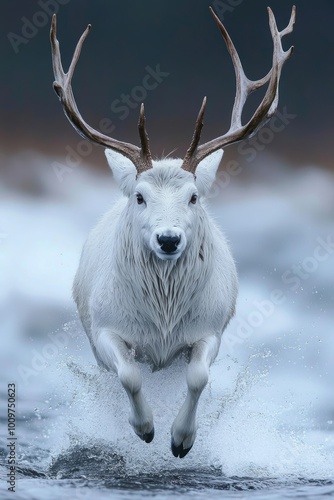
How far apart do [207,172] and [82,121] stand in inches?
43.6

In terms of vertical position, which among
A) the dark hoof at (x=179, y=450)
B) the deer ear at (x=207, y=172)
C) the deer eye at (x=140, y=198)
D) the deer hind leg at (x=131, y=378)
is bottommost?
the dark hoof at (x=179, y=450)

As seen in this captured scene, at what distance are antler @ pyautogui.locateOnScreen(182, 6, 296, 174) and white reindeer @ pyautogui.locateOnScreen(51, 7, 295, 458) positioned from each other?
0.01m

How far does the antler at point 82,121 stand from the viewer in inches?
343

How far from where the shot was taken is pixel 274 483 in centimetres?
895

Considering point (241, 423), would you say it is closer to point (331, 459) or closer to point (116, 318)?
point (331, 459)

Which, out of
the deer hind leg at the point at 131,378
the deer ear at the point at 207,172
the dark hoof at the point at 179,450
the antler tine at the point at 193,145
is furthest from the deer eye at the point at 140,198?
the dark hoof at the point at 179,450

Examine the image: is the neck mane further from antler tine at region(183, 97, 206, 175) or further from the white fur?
antler tine at region(183, 97, 206, 175)

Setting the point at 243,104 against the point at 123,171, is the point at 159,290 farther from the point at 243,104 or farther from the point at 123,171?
the point at 243,104

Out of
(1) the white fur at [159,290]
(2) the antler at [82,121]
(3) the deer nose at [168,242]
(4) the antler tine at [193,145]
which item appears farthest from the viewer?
(2) the antler at [82,121]

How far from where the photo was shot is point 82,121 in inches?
361

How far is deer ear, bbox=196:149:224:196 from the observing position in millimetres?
8942

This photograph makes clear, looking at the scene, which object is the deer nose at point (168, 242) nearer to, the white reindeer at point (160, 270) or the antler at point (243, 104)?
the white reindeer at point (160, 270)

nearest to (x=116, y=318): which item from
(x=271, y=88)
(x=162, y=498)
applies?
(x=162, y=498)

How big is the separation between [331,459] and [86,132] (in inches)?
142
